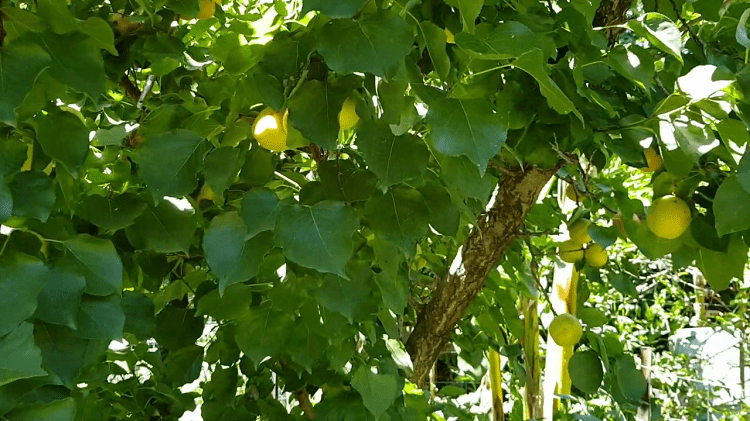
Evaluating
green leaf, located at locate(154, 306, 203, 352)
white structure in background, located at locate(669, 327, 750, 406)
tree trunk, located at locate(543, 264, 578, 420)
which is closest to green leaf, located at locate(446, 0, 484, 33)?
green leaf, located at locate(154, 306, 203, 352)

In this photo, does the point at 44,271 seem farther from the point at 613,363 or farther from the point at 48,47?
the point at 613,363

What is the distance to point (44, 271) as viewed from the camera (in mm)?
418

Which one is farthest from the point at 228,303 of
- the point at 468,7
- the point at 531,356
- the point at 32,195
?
the point at 531,356

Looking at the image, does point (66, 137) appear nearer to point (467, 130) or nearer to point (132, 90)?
point (467, 130)

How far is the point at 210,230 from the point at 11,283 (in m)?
0.14

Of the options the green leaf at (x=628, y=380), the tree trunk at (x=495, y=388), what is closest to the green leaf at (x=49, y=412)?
the green leaf at (x=628, y=380)

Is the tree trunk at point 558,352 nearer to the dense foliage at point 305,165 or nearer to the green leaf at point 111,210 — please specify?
the dense foliage at point 305,165

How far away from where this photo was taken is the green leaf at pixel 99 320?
49 cm

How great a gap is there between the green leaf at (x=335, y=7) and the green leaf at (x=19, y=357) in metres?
0.21

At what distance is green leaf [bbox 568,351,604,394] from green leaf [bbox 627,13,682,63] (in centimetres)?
42

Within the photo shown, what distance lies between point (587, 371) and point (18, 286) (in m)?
0.66

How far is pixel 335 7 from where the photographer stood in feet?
1.34

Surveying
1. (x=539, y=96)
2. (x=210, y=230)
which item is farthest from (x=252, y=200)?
(x=539, y=96)

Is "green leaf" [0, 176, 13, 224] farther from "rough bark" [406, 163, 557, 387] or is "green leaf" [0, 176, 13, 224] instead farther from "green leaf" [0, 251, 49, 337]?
"rough bark" [406, 163, 557, 387]
